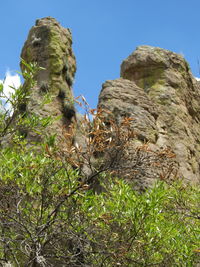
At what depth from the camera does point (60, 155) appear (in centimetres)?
676

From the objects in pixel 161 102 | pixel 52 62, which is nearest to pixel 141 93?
pixel 161 102

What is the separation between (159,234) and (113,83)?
51.6ft

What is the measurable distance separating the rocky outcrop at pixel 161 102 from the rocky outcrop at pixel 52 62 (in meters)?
2.99

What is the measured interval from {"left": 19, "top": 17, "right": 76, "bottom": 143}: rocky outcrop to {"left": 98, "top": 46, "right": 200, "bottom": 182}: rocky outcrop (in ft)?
9.82

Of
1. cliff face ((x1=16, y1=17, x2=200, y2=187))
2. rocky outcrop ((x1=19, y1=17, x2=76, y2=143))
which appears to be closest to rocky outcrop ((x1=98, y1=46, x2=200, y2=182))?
cliff face ((x1=16, y1=17, x2=200, y2=187))

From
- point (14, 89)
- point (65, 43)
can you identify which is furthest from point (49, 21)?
point (14, 89)

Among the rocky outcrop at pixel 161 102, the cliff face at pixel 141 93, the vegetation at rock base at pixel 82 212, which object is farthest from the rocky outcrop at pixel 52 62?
the vegetation at rock base at pixel 82 212

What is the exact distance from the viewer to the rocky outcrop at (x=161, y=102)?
2073 cm

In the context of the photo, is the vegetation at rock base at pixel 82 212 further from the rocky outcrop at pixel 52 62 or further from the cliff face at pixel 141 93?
the rocky outcrop at pixel 52 62

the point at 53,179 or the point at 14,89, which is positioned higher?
the point at 14,89

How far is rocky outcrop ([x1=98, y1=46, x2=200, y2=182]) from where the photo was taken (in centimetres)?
2073

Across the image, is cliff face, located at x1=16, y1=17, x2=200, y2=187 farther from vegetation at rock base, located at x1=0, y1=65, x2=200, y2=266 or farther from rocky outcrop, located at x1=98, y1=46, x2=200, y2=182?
vegetation at rock base, located at x1=0, y1=65, x2=200, y2=266

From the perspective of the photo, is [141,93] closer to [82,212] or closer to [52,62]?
[52,62]

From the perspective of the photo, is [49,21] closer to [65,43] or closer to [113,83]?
[65,43]
